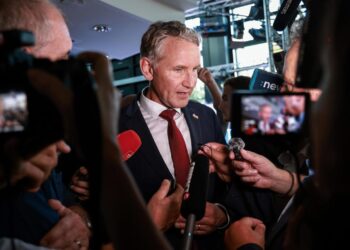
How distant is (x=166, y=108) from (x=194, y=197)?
33.5 inches

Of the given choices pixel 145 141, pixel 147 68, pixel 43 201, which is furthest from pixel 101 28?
pixel 43 201

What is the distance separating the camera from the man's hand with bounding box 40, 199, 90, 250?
0.95 meters

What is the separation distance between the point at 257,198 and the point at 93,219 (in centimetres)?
99

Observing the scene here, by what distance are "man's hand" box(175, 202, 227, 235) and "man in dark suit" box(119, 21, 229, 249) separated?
0.49 ft

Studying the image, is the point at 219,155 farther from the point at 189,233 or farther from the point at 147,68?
the point at 147,68

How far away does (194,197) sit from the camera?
1.00 meters

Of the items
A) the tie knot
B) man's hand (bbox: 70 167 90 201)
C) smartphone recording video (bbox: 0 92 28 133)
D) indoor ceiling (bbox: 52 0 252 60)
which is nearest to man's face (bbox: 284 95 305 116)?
smartphone recording video (bbox: 0 92 28 133)

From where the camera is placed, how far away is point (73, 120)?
1.70 feet

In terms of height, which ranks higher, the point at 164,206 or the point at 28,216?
the point at 28,216

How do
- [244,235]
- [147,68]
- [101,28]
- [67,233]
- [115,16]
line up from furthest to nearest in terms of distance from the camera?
[101,28] → [115,16] → [147,68] → [244,235] → [67,233]

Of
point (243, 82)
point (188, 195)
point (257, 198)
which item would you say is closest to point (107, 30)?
point (243, 82)

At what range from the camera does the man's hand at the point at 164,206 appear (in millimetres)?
1210

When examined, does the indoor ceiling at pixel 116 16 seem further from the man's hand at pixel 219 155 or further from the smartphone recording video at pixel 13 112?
the smartphone recording video at pixel 13 112

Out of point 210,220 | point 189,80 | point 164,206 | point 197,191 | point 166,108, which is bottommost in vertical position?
point 210,220
